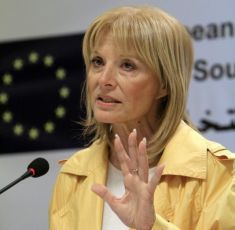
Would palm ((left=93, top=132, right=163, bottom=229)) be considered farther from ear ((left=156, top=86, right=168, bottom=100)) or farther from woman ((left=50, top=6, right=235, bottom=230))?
ear ((left=156, top=86, right=168, bottom=100))

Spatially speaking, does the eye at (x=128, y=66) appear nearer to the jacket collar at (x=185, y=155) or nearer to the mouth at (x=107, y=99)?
the mouth at (x=107, y=99)

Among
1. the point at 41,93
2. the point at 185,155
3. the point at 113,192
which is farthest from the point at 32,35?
the point at 185,155

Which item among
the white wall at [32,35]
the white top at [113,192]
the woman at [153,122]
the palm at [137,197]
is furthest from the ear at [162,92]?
the white wall at [32,35]

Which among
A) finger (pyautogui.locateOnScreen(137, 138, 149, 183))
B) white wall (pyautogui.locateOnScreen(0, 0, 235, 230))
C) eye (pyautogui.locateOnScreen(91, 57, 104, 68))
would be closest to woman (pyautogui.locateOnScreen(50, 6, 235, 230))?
→ eye (pyautogui.locateOnScreen(91, 57, 104, 68))

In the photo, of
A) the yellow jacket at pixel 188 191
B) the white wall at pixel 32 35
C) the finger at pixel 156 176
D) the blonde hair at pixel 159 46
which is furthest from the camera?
the white wall at pixel 32 35

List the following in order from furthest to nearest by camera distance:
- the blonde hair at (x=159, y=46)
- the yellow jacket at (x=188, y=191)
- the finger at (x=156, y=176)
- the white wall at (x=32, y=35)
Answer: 1. the white wall at (x=32, y=35)
2. the blonde hair at (x=159, y=46)
3. the yellow jacket at (x=188, y=191)
4. the finger at (x=156, y=176)

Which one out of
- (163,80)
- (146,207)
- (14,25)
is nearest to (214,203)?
(146,207)

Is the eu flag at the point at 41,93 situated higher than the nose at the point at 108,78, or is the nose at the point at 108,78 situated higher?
the nose at the point at 108,78

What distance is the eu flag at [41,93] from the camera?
2785 mm

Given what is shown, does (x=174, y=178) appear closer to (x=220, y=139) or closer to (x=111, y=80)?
(x=111, y=80)

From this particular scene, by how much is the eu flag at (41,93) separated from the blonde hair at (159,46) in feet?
3.92

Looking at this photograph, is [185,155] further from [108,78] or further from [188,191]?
[108,78]

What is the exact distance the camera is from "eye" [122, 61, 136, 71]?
150 cm

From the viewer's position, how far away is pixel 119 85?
1.50 m
